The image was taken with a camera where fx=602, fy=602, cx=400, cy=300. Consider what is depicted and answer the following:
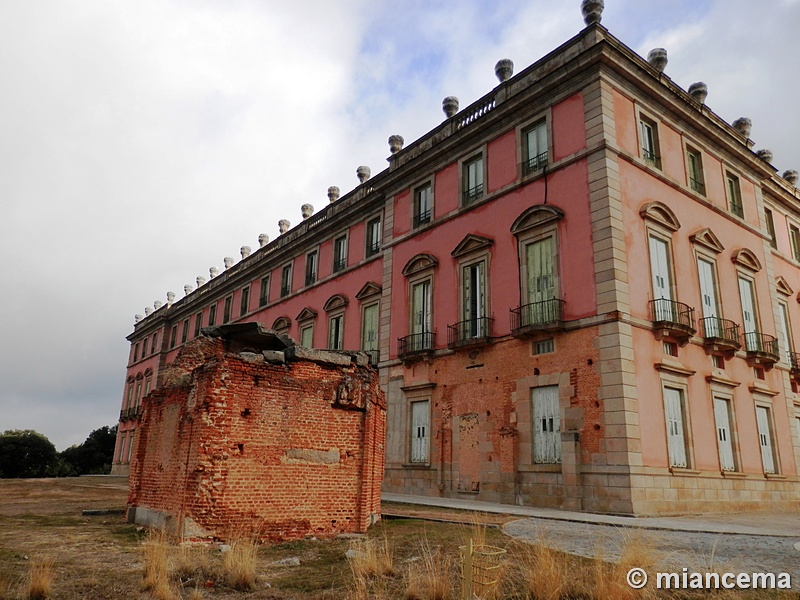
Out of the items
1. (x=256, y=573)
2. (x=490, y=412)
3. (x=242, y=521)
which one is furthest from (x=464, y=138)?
(x=256, y=573)

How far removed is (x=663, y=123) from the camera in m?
18.9

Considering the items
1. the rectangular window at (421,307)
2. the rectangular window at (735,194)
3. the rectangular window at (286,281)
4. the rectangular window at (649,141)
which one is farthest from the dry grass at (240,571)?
the rectangular window at (286,281)

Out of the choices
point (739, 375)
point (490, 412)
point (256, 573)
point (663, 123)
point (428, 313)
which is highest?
point (663, 123)

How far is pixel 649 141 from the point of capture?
1850 cm

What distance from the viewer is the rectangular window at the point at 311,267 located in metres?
30.2

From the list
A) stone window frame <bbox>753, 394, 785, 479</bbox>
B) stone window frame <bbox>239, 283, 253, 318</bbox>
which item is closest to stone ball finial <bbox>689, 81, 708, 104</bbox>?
stone window frame <bbox>753, 394, 785, 479</bbox>

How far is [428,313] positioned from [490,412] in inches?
184

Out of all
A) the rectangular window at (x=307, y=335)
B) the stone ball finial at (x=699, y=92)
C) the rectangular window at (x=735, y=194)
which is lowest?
the rectangular window at (x=307, y=335)

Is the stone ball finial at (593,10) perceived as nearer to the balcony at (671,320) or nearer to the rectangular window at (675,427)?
the balcony at (671,320)

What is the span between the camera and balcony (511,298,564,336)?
16.4 metres

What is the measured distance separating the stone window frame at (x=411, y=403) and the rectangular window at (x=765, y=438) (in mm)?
10219

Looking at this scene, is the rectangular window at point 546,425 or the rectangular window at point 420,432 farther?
the rectangular window at point 420,432

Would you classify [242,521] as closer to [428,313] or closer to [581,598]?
[581,598]

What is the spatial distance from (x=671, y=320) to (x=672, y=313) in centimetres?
24
